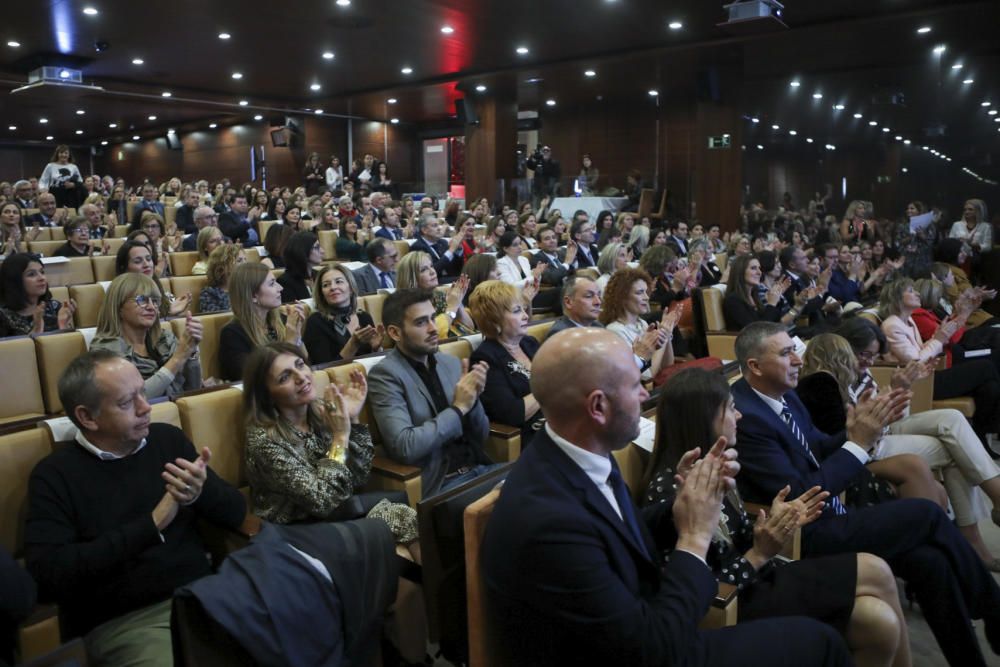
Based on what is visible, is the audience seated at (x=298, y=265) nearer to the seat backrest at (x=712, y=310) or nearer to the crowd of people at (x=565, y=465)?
the crowd of people at (x=565, y=465)

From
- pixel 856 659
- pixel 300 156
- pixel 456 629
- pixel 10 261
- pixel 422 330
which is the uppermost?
pixel 300 156

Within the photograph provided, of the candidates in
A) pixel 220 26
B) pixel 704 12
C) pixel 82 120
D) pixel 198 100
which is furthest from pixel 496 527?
pixel 82 120

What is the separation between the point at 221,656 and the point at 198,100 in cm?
1553

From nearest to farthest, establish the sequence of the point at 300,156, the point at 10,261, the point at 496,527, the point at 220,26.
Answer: the point at 496,527 < the point at 10,261 < the point at 220,26 < the point at 300,156

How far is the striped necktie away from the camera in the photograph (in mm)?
2408

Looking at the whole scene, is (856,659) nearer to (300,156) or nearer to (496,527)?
(496,527)

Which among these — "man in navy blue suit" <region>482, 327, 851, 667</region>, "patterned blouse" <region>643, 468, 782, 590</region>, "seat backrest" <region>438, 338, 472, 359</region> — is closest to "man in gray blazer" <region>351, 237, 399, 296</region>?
"seat backrest" <region>438, 338, 472, 359</region>

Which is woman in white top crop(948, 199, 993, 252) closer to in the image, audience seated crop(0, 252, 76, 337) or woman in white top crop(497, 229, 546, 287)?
woman in white top crop(497, 229, 546, 287)

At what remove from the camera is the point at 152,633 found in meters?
1.75

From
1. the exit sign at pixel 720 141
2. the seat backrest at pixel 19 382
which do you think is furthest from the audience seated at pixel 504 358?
the exit sign at pixel 720 141

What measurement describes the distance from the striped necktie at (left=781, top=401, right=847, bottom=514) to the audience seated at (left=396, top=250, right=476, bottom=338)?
1.88 m

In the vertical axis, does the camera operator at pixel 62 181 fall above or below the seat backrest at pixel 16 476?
above

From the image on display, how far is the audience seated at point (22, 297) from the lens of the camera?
385cm

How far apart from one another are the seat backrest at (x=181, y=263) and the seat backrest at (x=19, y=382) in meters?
2.90
